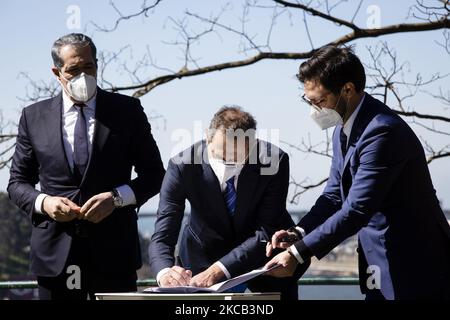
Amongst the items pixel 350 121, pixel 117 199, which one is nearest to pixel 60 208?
pixel 117 199

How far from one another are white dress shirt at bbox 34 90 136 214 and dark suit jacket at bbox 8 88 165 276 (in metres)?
0.03

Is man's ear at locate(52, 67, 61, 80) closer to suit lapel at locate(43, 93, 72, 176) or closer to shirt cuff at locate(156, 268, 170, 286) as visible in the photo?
suit lapel at locate(43, 93, 72, 176)

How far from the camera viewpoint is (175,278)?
13.5ft

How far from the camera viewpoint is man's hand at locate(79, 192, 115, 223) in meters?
4.30

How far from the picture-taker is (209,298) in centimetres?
357

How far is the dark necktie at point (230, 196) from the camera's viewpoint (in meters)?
4.47

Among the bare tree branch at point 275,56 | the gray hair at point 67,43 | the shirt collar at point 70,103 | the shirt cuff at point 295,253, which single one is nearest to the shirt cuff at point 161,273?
the shirt cuff at point 295,253

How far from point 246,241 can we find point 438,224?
899mm

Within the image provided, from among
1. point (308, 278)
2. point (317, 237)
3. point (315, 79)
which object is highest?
point (315, 79)

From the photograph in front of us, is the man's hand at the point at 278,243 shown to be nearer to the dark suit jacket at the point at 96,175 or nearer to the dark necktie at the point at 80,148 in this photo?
the dark suit jacket at the point at 96,175

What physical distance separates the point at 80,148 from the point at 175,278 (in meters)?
0.81
